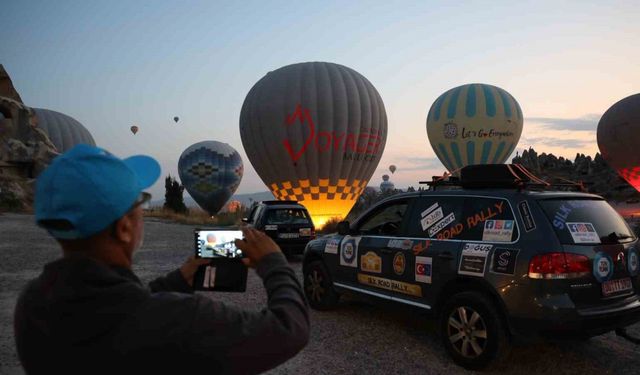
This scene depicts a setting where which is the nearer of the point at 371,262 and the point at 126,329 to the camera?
the point at 126,329

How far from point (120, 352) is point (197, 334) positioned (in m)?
0.19

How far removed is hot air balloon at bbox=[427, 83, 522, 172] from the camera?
2820 cm

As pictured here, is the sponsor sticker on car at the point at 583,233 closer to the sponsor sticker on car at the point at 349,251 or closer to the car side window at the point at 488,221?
the car side window at the point at 488,221

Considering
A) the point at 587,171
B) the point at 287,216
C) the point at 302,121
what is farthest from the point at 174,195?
the point at 587,171

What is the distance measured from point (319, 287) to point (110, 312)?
20.8 ft

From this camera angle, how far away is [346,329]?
6.47 meters

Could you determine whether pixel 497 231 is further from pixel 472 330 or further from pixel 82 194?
pixel 82 194

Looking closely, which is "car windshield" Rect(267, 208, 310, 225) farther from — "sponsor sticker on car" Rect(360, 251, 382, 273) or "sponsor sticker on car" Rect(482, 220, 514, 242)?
"sponsor sticker on car" Rect(482, 220, 514, 242)

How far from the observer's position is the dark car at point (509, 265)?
177 inches

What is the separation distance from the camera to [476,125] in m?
28.3

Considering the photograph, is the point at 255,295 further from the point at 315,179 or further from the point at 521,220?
the point at 315,179

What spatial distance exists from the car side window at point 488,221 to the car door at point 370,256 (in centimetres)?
99

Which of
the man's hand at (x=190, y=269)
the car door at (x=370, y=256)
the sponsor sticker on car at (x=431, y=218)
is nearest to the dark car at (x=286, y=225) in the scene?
the car door at (x=370, y=256)

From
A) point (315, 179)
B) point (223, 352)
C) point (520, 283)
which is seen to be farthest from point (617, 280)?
point (315, 179)
